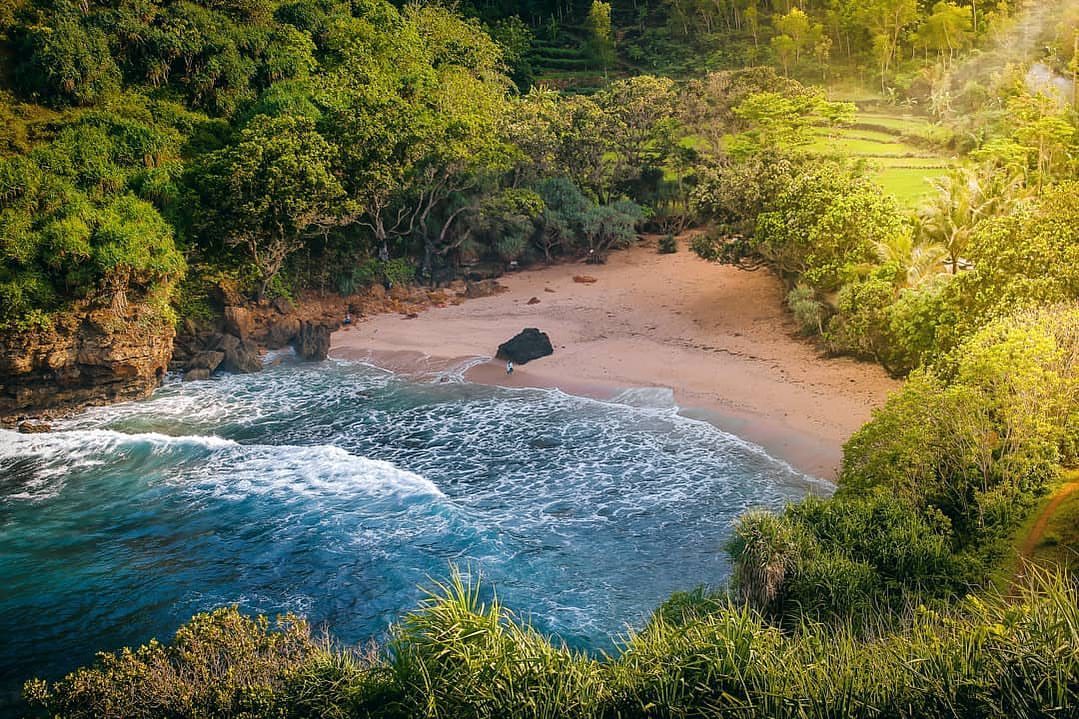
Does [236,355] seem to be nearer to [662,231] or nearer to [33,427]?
[33,427]

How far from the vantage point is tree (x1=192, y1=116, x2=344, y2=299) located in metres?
31.6

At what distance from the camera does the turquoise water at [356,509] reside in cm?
1719

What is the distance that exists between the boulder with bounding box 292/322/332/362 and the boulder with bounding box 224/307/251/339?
2.09 meters

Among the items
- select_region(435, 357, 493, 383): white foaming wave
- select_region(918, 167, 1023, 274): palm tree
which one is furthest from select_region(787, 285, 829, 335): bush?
select_region(435, 357, 493, 383): white foaming wave

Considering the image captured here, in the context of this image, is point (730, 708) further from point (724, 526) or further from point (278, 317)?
point (278, 317)

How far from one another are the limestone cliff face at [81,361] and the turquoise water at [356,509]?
3.27 ft

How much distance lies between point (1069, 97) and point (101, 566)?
49.8 m

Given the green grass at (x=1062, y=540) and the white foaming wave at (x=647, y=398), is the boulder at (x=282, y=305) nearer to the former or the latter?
the white foaming wave at (x=647, y=398)

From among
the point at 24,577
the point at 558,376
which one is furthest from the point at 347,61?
the point at 24,577

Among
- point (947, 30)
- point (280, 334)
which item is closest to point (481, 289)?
point (280, 334)

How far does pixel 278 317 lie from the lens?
3553 cm

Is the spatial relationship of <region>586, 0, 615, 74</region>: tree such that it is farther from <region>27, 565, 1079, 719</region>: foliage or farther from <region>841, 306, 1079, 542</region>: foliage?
<region>27, 565, 1079, 719</region>: foliage

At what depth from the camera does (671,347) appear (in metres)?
30.7

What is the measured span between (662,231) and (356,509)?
3017 centimetres
